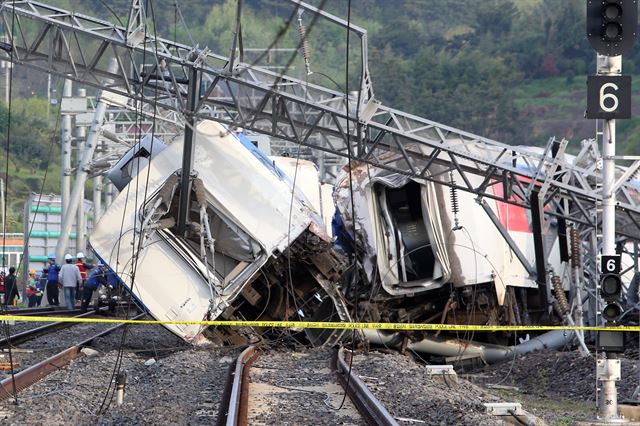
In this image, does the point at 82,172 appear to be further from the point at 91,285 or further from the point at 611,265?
the point at 611,265

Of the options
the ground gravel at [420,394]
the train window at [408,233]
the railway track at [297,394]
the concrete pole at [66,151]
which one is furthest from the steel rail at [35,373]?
the concrete pole at [66,151]

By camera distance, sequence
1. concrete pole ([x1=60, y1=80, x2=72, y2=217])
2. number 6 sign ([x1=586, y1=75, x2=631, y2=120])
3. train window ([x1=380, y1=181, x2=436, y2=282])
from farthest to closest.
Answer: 1. concrete pole ([x1=60, y1=80, x2=72, y2=217])
2. train window ([x1=380, y1=181, x2=436, y2=282])
3. number 6 sign ([x1=586, y1=75, x2=631, y2=120])

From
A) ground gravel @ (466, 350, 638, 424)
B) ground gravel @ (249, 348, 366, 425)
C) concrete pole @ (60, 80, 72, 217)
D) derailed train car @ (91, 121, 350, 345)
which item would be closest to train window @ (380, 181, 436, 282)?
derailed train car @ (91, 121, 350, 345)

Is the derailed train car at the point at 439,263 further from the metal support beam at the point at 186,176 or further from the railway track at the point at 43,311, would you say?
the railway track at the point at 43,311

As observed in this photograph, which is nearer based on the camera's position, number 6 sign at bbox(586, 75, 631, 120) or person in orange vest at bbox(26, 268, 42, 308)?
number 6 sign at bbox(586, 75, 631, 120)

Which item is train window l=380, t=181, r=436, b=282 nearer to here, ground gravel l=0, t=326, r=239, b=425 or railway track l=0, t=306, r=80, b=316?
ground gravel l=0, t=326, r=239, b=425

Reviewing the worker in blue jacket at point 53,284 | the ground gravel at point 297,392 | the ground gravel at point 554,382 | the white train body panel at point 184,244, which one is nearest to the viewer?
the ground gravel at point 297,392

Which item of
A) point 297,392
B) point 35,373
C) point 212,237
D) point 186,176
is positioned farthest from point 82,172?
point 297,392

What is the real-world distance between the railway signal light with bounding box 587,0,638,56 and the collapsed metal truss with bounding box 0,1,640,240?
7931 mm

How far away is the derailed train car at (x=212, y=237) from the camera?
2030 cm

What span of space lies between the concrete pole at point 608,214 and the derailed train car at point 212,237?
25.8ft

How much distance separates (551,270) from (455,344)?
2.41m

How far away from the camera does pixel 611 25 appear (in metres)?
13.5

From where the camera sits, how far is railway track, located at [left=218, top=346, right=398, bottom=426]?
12.1 meters
